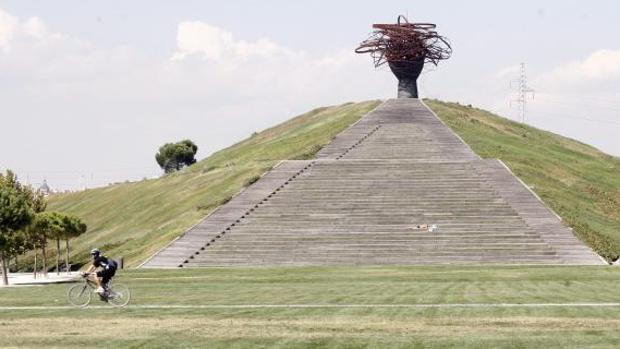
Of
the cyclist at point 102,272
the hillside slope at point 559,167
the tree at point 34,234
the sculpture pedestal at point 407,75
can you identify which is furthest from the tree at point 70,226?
the sculpture pedestal at point 407,75

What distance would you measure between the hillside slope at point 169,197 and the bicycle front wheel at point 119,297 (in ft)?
98.4

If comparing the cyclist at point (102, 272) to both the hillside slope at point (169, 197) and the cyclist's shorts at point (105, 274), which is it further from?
the hillside slope at point (169, 197)

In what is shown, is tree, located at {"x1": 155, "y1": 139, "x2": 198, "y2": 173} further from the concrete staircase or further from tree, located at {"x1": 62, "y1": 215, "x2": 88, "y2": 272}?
tree, located at {"x1": 62, "y1": 215, "x2": 88, "y2": 272}

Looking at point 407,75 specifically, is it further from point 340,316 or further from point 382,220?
point 340,316

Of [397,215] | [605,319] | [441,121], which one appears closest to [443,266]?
[397,215]

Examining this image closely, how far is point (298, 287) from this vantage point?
3900cm

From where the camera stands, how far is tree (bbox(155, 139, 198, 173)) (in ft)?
583

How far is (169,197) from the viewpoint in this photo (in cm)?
9069

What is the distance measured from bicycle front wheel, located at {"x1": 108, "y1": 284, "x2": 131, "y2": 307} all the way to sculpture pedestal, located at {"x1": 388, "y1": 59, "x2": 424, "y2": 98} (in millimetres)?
84410

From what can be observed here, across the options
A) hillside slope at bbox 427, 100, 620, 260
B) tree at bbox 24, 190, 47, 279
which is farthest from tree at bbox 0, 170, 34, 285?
hillside slope at bbox 427, 100, 620, 260

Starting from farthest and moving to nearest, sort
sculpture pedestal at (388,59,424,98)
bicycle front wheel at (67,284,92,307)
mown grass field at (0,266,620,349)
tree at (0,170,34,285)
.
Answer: sculpture pedestal at (388,59,424,98), tree at (0,170,34,285), bicycle front wheel at (67,284,92,307), mown grass field at (0,266,620,349)

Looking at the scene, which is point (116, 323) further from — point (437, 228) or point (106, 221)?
point (106, 221)

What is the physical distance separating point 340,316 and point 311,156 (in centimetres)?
6356

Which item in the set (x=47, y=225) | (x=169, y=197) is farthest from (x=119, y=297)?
(x=169, y=197)
